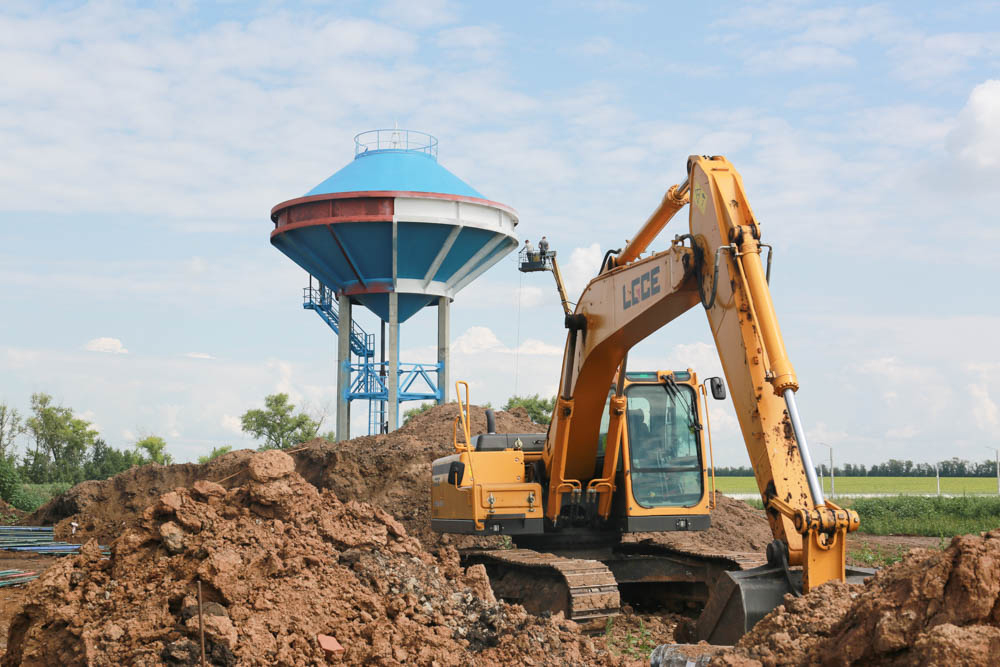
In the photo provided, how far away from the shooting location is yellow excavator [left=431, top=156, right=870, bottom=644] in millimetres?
6613

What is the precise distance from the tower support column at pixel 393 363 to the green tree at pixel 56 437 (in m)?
20.1

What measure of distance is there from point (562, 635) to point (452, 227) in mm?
24771

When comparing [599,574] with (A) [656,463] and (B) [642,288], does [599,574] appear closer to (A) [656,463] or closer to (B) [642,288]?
(A) [656,463]

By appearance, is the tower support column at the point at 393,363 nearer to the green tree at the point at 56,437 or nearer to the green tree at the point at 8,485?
the green tree at the point at 8,485

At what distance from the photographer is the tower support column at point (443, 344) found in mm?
32906

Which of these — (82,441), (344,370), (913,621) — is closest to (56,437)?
(82,441)

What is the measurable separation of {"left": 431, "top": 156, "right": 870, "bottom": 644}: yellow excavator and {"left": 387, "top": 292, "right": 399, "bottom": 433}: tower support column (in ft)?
65.5

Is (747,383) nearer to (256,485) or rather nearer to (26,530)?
(256,485)

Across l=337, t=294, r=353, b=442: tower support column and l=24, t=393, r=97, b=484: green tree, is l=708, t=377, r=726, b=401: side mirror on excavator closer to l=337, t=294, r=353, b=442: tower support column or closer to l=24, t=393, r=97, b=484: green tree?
l=337, t=294, r=353, b=442: tower support column

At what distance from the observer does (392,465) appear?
2011cm

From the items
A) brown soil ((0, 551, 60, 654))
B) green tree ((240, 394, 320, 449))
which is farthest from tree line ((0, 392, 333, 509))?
brown soil ((0, 551, 60, 654))

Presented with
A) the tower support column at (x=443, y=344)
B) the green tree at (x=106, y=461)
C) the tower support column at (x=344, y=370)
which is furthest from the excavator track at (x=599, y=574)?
the green tree at (x=106, y=461)

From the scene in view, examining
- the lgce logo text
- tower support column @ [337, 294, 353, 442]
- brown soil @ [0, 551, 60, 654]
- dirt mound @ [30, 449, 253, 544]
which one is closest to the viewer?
the lgce logo text

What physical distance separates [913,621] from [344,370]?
2978cm
